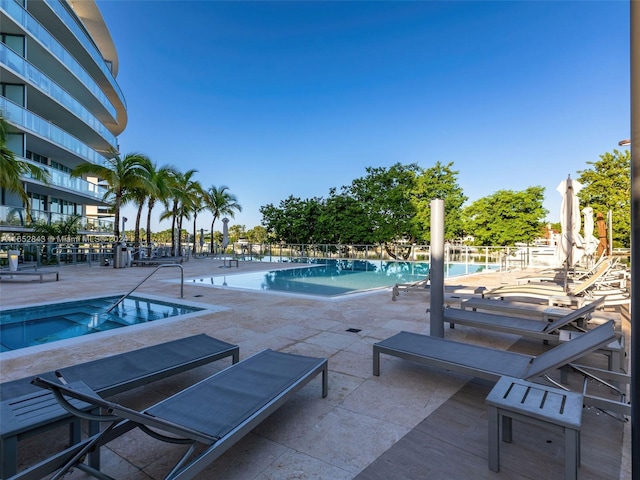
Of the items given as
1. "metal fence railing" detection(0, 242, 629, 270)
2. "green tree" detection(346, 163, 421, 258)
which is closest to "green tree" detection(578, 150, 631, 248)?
"metal fence railing" detection(0, 242, 629, 270)

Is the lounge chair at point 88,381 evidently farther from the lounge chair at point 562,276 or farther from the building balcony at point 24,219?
the building balcony at point 24,219

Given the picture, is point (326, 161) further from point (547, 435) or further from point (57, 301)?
point (547, 435)

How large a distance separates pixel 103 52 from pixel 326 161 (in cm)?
2132

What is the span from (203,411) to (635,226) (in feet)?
7.83

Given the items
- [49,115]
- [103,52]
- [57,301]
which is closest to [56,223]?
[49,115]

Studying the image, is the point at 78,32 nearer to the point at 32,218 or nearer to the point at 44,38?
the point at 44,38

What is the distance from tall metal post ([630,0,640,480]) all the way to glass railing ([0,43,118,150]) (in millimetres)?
21013

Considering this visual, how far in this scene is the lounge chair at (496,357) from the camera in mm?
2539

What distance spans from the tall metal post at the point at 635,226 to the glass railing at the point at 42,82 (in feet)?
68.9

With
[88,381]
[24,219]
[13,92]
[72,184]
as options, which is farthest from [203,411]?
[72,184]

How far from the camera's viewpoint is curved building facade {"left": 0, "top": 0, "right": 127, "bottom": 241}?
15172mm

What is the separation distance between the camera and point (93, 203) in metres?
25.0

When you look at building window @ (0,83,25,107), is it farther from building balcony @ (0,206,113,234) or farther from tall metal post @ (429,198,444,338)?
tall metal post @ (429,198,444,338)

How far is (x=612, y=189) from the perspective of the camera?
2220 centimetres
